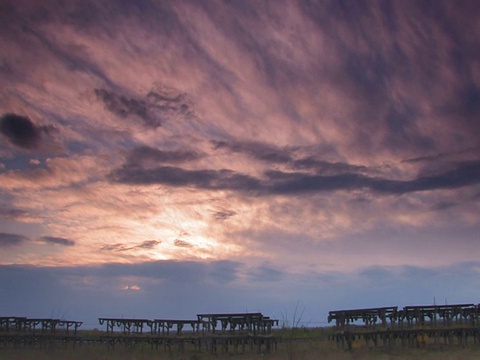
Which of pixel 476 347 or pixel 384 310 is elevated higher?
pixel 384 310

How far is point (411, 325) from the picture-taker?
42.9m

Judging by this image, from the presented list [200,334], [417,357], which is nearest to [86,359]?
[200,334]

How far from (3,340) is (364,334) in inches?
1426

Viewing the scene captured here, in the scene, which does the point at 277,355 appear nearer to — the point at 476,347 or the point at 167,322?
the point at 167,322

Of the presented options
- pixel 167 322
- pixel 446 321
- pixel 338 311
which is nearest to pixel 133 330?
pixel 167 322

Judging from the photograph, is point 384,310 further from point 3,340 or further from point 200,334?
point 3,340

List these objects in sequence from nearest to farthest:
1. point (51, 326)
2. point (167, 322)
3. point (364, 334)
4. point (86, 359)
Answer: point (86, 359), point (364, 334), point (167, 322), point (51, 326)

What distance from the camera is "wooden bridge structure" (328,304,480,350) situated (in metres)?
41.9

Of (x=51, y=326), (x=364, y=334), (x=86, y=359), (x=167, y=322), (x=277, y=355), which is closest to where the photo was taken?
(x=86, y=359)

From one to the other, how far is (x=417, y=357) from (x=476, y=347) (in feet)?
27.1

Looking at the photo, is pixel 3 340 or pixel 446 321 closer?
A: pixel 446 321

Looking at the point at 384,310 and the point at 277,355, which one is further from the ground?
the point at 384,310

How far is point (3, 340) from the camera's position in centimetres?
4984

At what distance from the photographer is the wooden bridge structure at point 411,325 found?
41.9 metres
